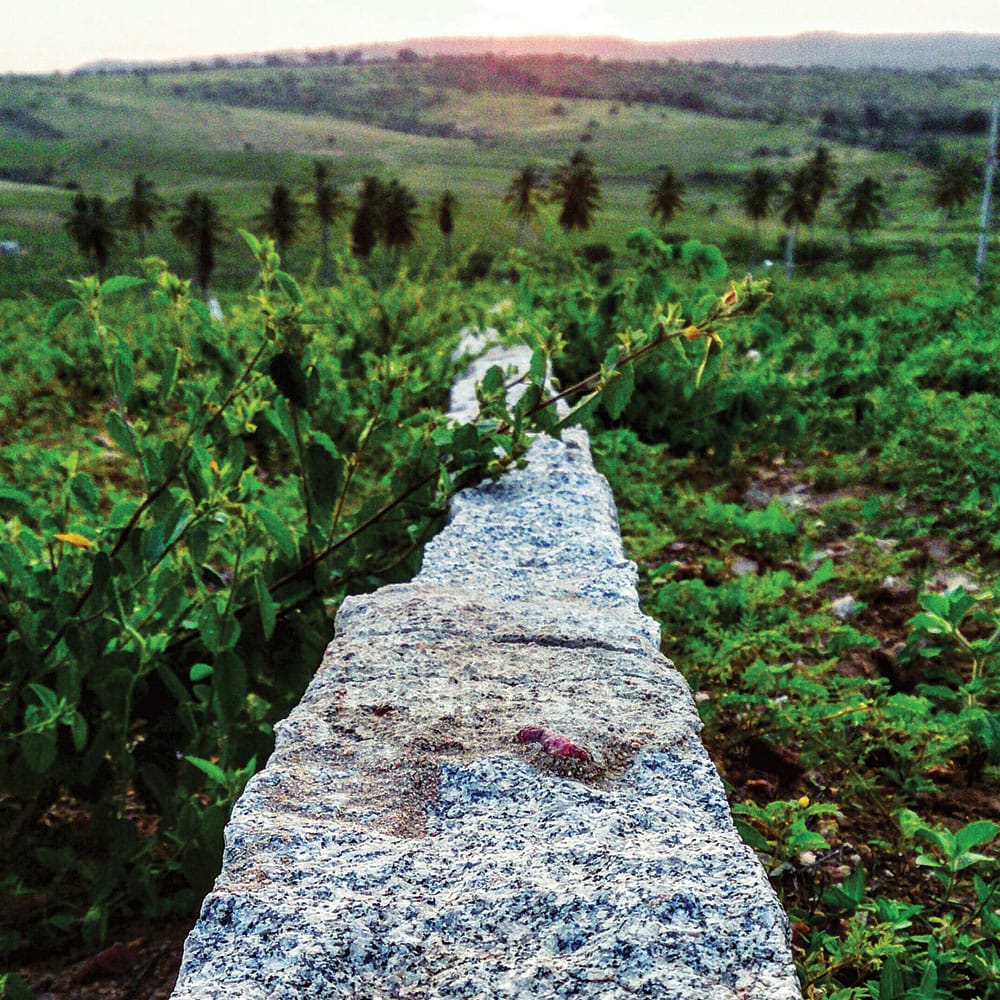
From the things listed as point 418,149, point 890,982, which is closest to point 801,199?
point 890,982

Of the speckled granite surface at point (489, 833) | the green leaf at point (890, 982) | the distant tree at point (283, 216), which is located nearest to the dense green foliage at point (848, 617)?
the green leaf at point (890, 982)

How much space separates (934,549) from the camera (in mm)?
3252

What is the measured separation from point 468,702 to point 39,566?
A: 1.25 metres

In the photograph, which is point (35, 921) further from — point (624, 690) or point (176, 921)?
point (624, 690)

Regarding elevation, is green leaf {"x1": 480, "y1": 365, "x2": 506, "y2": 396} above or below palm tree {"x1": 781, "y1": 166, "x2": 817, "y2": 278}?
above

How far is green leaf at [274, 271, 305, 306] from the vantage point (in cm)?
194

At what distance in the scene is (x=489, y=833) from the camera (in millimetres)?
1188

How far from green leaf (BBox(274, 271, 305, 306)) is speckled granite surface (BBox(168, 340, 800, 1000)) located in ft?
2.04

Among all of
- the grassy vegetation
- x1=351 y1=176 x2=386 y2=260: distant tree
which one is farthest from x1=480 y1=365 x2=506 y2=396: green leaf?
x1=351 y1=176 x2=386 y2=260: distant tree

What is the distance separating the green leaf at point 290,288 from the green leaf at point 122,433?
42 centimetres

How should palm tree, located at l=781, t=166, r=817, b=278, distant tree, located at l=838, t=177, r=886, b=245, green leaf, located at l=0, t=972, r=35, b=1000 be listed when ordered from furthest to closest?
palm tree, located at l=781, t=166, r=817, b=278
distant tree, located at l=838, t=177, r=886, b=245
green leaf, located at l=0, t=972, r=35, b=1000

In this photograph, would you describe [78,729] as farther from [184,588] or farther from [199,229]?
[199,229]

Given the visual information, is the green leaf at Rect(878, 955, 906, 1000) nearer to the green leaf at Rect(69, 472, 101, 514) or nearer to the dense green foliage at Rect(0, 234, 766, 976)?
the dense green foliage at Rect(0, 234, 766, 976)

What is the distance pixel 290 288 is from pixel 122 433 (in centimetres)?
45
